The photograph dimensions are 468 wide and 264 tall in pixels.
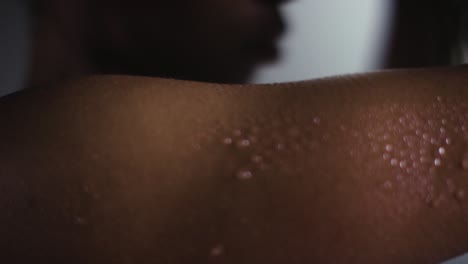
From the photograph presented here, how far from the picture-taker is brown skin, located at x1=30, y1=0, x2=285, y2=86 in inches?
29.9

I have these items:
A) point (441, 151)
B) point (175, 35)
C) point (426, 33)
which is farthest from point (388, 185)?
point (426, 33)

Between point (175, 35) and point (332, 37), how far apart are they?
0.29 metres

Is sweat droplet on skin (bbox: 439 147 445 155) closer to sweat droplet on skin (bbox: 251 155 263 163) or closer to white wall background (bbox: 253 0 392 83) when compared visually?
sweat droplet on skin (bbox: 251 155 263 163)

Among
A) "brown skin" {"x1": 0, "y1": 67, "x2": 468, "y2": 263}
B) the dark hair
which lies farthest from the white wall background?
"brown skin" {"x1": 0, "y1": 67, "x2": 468, "y2": 263}

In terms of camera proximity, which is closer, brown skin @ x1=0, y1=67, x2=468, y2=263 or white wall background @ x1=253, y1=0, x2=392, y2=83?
brown skin @ x1=0, y1=67, x2=468, y2=263

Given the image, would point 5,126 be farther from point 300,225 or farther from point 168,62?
point 168,62

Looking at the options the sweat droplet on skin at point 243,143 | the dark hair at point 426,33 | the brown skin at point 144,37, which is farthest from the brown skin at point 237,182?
the dark hair at point 426,33

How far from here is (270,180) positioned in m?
0.31

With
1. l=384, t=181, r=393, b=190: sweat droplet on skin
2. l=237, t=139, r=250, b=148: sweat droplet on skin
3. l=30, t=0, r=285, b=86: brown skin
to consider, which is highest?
l=30, t=0, r=285, b=86: brown skin

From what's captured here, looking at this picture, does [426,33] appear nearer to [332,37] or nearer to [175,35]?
[332,37]

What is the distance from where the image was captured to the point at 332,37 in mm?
891

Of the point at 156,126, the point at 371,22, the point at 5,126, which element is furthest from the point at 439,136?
the point at 371,22

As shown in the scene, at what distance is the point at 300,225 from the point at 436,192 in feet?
0.30

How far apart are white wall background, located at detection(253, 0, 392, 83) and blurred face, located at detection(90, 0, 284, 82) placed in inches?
3.0
